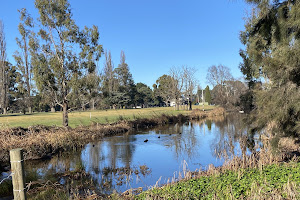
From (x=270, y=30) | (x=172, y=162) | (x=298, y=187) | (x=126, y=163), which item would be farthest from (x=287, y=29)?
(x=126, y=163)

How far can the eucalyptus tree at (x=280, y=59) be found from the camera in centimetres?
449

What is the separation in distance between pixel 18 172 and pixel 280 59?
4513 mm

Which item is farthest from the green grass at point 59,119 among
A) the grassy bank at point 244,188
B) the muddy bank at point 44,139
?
the grassy bank at point 244,188

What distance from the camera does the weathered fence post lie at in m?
2.95

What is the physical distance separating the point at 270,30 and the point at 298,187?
3.42 metres

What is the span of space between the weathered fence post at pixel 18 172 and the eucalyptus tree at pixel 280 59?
14.4ft

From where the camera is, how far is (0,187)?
6949 mm

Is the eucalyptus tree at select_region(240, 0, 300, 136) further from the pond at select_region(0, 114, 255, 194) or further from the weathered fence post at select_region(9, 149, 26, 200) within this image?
the weathered fence post at select_region(9, 149, 26, 200)

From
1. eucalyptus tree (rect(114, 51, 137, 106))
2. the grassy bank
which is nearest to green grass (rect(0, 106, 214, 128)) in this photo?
the grassy bank

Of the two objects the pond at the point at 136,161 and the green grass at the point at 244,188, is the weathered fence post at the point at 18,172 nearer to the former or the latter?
the green grass at the point at 244,188

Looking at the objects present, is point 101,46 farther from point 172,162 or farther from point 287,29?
point 287,29

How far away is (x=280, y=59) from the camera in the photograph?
14.4 ft

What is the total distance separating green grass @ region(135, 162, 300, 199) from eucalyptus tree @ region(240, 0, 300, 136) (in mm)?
1044

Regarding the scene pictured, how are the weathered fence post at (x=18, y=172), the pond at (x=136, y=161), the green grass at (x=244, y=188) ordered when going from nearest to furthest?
1. the weathered fence post at (x=18, y=172)
2. the green grass at (x=244, y=188)
3. the pond at (x=136, y=161)
